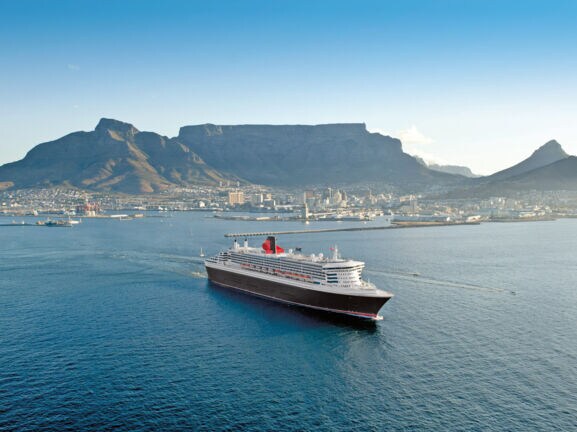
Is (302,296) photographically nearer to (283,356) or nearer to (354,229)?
(283,356)

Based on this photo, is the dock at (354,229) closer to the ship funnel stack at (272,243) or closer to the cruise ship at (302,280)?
the cruise ship at (302,280)

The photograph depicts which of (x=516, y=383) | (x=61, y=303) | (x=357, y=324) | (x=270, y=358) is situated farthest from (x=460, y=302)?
(x=61, y=303)

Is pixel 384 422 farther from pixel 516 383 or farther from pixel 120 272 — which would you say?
pixel 120 272

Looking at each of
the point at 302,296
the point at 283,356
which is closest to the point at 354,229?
the point at 302,296

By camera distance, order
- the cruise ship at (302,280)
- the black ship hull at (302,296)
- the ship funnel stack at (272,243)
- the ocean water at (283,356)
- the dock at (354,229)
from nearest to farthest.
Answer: the ocean water at (283,356) < the black ship hull at (302,296) < the cruise ship at (302,280) < the ship funnel stack at (272,243) < the dock at (354,229)

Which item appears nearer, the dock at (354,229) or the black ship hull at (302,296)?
the black ship hull at (302,296)

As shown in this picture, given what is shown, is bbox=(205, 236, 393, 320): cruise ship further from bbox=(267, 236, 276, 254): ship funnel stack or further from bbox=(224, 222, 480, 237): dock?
bbox=(224, 222, 480, 237): dock

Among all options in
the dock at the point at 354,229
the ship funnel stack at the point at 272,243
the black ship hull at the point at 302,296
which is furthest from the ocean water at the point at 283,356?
the dock at the point at 354,229
